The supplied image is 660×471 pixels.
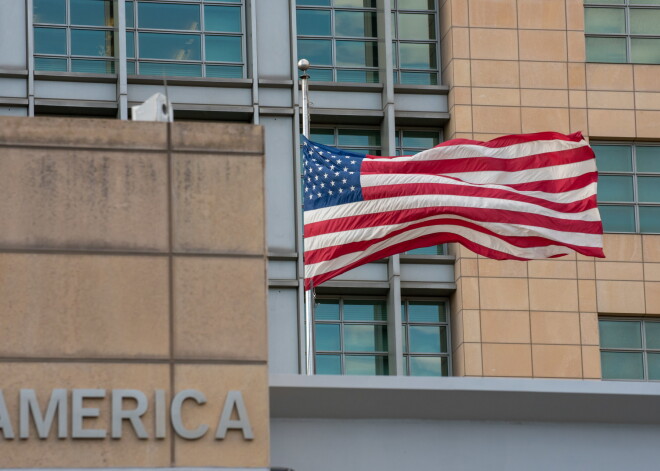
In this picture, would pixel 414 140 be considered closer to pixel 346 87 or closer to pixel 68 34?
pixel 346 87

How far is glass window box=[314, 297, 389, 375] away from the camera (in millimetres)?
37656

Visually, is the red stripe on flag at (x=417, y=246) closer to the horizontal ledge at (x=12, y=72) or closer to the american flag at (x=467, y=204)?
the american flag at (x=467, y=204)

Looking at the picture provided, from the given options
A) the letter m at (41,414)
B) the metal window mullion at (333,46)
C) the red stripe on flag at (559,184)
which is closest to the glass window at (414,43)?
the metal window mullion at (333,46)

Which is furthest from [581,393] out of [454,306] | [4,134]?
[454,306]

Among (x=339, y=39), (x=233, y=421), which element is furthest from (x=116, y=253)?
(x=339, y=39)

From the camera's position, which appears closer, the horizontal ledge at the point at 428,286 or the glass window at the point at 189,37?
the horizontal ledge at the point at 428,286

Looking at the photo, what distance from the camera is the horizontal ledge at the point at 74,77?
122ft

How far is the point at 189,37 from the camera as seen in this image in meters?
38.7

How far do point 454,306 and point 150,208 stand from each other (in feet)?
75.2

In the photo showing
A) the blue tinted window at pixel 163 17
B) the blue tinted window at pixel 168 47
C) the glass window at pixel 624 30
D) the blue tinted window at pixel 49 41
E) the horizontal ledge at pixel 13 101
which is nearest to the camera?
the horizontal ledge at pixel 13 101

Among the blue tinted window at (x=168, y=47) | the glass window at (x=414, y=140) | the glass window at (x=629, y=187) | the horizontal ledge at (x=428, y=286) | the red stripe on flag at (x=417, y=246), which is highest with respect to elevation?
the blue tinted window at (x=168, y=47)

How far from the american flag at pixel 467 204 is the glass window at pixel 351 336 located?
13.9m

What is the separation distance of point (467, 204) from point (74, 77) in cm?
1680

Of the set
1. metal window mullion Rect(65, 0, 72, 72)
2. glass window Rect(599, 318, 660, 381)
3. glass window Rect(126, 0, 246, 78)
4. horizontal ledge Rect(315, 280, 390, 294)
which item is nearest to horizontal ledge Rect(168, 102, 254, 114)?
glass window Rect(126, 0, 246, 78)
